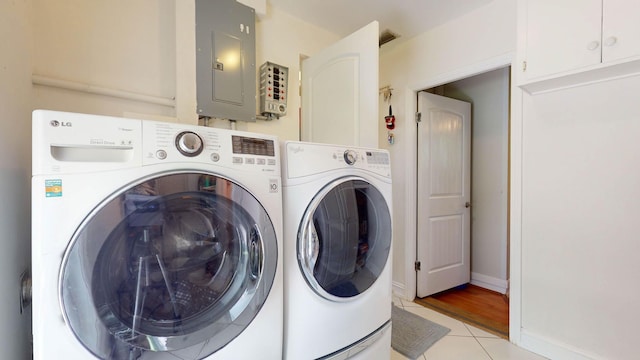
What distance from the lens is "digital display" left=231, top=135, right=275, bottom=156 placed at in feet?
2.73

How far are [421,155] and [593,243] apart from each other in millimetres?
1275

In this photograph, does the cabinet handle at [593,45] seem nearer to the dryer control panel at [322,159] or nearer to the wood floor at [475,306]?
the dryer control panel at [322,159]

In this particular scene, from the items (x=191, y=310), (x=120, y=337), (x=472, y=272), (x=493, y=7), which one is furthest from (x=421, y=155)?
(x=120, y=337)

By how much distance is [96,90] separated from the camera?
1.35m

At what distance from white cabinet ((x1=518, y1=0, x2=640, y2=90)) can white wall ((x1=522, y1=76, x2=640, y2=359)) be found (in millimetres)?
189

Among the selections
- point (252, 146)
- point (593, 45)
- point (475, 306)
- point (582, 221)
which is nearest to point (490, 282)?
point (475, 306)

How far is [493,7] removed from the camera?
189cm

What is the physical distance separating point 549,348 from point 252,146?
83.0 inches

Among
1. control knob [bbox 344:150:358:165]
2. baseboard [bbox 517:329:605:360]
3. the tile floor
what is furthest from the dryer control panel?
baseboard [bbox 517:329:605:360]

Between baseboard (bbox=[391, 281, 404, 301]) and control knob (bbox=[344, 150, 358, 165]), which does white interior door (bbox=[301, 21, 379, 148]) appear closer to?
control knob (bbox=[344, 150, 358, 165])

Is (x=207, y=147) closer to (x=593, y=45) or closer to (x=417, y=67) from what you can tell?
(x=593, y=45)

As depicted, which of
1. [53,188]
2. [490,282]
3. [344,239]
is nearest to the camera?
[53,188]

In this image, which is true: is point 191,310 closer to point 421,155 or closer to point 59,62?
point 59,62

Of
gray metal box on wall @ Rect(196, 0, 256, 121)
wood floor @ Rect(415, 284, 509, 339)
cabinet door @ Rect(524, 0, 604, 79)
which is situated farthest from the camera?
wood floor @ Rect(415, 284, 509, 339)
